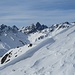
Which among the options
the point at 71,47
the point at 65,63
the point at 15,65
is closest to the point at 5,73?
the point at 15,65

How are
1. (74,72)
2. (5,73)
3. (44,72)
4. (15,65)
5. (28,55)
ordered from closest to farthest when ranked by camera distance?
(74,72) → (44,72) → (5,73) → (15,65) → (28,55)

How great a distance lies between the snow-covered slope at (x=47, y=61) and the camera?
60.6 feet

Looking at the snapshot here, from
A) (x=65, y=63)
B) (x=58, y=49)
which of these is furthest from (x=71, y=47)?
(x=65, y=63)

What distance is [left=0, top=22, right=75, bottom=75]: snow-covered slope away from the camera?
1848cm

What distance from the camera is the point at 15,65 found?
21.3m

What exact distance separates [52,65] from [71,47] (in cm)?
340

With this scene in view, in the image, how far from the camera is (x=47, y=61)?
20500 millimetres

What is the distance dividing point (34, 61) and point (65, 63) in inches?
124

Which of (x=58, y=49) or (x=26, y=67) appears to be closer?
(x=26, y=67)

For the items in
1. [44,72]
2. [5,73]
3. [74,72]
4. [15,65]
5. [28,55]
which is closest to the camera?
[74,72]

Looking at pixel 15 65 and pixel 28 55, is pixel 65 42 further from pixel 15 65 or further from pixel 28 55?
pixel 15 65

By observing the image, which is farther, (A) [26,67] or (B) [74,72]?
(A) [26,67]

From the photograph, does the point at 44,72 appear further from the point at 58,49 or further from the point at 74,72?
the point at 58,49

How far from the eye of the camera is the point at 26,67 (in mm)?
20219
